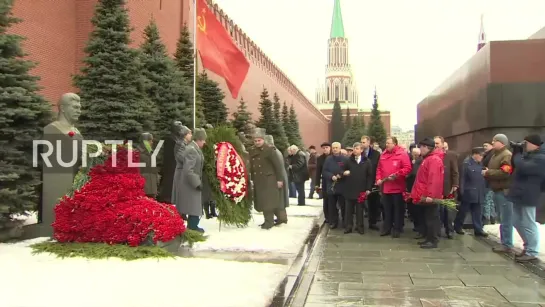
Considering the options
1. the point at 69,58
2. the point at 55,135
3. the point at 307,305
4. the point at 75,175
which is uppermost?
the point at 69,58

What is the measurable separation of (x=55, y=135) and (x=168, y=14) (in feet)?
54.4

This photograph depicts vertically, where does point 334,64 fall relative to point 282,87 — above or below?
above

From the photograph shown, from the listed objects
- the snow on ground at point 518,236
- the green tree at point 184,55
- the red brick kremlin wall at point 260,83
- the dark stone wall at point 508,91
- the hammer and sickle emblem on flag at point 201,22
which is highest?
the red brick kremlin wall at point 260,83

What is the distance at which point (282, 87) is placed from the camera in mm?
54406

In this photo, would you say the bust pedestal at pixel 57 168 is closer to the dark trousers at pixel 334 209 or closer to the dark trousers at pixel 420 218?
the dark trousers at pixel 334 209

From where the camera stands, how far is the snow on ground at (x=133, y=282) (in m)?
4.21

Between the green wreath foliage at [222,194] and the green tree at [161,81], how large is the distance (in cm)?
583

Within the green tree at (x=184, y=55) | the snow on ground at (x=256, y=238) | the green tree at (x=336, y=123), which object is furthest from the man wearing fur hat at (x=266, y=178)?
the green tree at (x=336, y=123)

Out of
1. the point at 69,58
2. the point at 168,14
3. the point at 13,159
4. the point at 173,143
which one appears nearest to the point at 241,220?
the point at 173,143

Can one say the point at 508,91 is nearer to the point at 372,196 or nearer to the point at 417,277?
the point at 372,196

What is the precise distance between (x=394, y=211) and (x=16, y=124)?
6.36 meters

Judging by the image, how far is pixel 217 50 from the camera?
10445 mm

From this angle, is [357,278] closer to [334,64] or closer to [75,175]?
[75,175]
